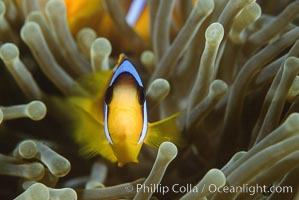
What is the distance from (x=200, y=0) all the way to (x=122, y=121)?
37cm

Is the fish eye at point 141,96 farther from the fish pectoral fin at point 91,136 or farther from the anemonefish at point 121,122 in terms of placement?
the fish pectoral fin at point 91,136

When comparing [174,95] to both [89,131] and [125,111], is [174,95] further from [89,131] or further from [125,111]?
[125,111]

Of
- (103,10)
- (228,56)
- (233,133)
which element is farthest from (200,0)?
(103,10)

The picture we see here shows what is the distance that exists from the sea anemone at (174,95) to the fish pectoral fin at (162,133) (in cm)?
8

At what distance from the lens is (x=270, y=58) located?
3.42ft

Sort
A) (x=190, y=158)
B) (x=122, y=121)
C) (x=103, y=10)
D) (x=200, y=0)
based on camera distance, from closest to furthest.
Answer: (x=122, y=121)
(x=200, y=0)
(x=190, y=158)
(x=103, y=10)

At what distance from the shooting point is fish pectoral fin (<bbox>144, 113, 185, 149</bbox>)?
897 mm

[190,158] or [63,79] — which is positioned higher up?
[63,79]

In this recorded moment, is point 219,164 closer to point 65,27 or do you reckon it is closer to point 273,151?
point 273,151

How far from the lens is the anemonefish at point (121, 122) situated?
0.77 metres

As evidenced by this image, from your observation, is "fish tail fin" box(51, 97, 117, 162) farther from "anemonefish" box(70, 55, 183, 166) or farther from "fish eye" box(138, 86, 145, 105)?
"fish eye" box(138, 86, 145, 105)

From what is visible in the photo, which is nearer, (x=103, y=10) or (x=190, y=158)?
(x=190, y=158)

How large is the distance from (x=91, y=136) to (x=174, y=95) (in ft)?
0.95

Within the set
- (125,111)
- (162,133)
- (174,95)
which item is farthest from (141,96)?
(174,95)
